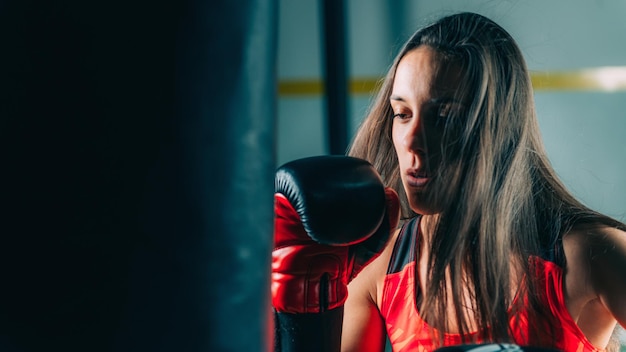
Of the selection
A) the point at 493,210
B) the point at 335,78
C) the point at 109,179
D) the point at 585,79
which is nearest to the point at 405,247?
the point at 493,210

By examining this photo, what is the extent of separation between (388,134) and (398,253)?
24cm

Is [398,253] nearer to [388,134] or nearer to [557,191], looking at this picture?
[388,134]

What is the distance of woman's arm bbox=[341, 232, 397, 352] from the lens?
1251 millimetres

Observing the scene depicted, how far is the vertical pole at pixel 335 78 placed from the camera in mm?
2338

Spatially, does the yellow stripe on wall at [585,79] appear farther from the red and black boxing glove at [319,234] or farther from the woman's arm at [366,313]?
the red and black boxing glove at [319,234]

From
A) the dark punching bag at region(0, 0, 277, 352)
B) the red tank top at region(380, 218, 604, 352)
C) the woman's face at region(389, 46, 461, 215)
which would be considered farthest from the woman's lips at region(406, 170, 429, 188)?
the dark punching bag at region(0, 0, 277, 352)

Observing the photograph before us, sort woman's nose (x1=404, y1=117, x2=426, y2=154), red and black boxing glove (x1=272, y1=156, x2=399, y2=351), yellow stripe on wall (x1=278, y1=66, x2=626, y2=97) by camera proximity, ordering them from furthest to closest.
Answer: yellow stripe on wall (x1=278, y1=66, x2=626, y2=97) < woman's nose (x1=404, y1=117, x2=426, y2=154) < red and black boxing glove (x1=272, y1=156, x2=399, y2=351)

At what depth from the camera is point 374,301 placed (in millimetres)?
1289

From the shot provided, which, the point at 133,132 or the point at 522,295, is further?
the point at 522,295

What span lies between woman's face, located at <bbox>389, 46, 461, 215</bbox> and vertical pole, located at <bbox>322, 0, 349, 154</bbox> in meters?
1.31

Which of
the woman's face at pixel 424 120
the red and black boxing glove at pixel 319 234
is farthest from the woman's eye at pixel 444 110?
the red and black boxing glove at pixel 319 234

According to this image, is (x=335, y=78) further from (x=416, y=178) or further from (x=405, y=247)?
(x=416, y=178)

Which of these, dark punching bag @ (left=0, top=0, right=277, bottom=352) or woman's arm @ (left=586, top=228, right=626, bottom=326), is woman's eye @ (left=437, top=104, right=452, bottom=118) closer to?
woman's arm @ (left=586, top=228, right=626, bottom=326)

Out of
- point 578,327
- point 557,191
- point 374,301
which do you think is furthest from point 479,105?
point 374,301
